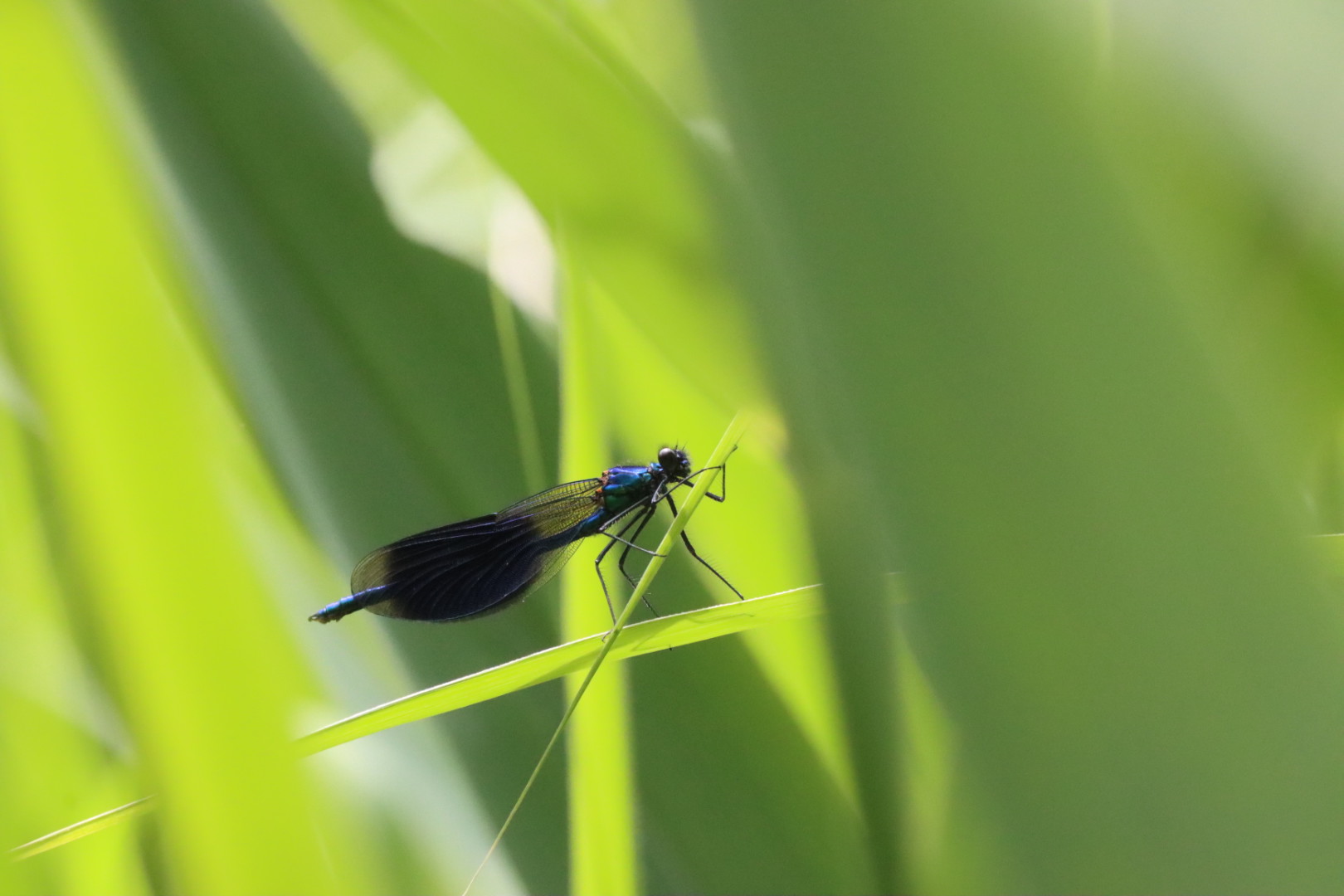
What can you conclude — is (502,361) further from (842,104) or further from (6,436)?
(842,104)

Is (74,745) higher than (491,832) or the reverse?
higher

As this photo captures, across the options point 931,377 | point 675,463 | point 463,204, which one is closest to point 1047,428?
point 931,377

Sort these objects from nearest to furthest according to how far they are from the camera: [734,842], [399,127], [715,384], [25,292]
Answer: [25,292] → [715,384] → [734,842] → [399,127]

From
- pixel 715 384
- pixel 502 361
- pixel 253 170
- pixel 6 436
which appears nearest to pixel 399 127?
pixel 253 170

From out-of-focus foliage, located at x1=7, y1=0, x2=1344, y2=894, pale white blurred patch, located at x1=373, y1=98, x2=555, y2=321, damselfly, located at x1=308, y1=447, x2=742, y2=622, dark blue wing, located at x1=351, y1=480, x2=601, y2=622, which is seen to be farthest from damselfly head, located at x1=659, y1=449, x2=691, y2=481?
out-of-focus foliage, located at x1=7, y1=0, x2=1344, y2=894

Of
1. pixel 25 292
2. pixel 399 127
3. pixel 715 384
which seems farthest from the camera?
pixel 399 127

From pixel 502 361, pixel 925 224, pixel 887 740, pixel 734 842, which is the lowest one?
pixel 734 842
